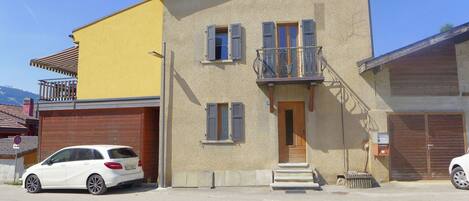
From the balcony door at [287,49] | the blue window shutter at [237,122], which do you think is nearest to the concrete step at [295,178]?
the blue window shutter at [237,122]

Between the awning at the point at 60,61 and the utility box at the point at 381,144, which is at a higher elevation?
the awning at the point at 60,61

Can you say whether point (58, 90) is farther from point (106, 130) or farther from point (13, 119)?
point (13, 119)

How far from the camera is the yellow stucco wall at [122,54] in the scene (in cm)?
1485

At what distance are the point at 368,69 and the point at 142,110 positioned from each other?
7.96 m

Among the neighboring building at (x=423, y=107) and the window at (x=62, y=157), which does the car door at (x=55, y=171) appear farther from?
the neighboring building at (x=423, y=107)

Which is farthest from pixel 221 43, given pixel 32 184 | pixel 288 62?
pixel 32 184

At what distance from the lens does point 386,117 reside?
12648 mm

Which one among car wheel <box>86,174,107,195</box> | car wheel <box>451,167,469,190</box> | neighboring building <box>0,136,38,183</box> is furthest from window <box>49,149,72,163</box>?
car wheel <box>451,167,469,190</box>

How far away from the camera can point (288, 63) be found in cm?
1295

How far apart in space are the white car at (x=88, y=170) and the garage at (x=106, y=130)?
1536mm

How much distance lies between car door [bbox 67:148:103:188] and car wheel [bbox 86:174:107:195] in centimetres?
15

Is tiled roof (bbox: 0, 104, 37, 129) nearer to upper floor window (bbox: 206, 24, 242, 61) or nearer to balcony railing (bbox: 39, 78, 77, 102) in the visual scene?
balcony railing (bbox: 39, 78, 77, 102)

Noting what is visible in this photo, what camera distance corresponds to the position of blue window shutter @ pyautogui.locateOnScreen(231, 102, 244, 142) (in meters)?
13.0

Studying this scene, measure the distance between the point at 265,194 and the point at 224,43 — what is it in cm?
563
